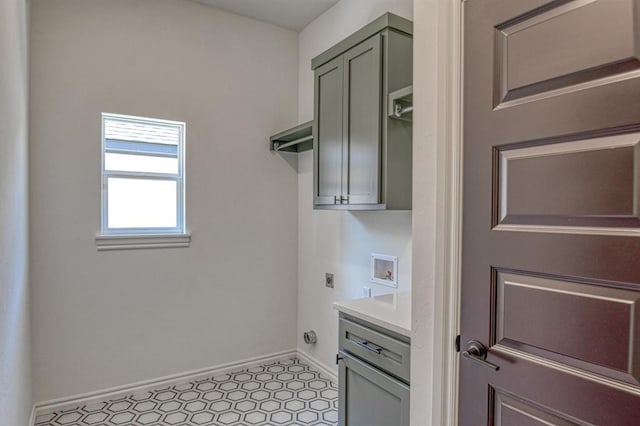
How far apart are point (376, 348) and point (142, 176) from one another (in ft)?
7.15

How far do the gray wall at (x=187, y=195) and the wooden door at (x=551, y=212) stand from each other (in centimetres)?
231

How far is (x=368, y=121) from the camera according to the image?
2.15 metres

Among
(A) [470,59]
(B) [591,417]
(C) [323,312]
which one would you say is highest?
→ (A) [470,59]

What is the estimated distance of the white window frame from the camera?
2770 mm

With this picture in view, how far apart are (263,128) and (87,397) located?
95.7 inches

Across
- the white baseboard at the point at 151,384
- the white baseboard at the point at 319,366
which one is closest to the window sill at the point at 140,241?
the white baseboard at the point at 151,384

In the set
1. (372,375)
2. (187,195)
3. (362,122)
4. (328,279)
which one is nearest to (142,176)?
(187,195)

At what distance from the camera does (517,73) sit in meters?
1.15

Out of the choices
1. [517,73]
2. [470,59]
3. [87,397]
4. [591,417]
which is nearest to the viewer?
[591,417]

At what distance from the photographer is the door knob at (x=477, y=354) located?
122 centimetres

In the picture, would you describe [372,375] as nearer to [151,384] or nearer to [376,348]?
[376,348]

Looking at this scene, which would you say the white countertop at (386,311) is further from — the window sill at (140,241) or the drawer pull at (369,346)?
the window sill at (140,241)

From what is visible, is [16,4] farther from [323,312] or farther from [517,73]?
[323,312]

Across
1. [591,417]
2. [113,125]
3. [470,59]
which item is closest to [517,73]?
[470,59]
